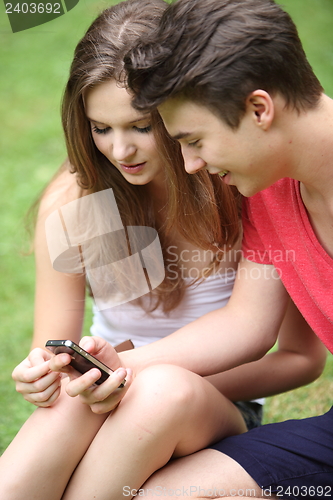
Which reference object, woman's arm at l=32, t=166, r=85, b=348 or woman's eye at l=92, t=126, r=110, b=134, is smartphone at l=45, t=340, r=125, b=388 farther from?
woman's eye at l=92, t=126, r=110, b=134

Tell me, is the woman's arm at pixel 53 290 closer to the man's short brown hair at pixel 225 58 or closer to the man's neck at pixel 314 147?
the man's short brown hair at pixel 225 58

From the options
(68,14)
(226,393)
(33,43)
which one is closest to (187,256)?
(226,393)

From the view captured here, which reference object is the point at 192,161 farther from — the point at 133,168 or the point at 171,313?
the point at 171,313

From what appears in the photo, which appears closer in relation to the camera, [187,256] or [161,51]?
[161,51]

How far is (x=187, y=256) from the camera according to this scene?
74.0 inches

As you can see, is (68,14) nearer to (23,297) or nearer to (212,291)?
(212,291)

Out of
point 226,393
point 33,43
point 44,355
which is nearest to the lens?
point 44,355

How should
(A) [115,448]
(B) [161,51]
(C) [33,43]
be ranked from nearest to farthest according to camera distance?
(B) [161,51] < (A) [115,448] < (C) [33,43]

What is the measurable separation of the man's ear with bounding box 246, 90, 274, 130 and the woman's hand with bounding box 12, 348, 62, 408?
0.76 m

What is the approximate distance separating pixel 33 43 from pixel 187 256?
12.0ft

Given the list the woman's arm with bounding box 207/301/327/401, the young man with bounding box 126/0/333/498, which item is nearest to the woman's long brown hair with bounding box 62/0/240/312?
the young man with bounding box 126/0/333/498

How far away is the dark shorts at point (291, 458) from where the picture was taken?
146 cm

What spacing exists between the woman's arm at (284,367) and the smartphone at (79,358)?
0.52m

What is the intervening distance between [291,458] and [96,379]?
21.3 inches
